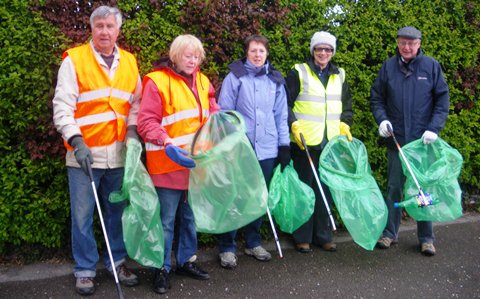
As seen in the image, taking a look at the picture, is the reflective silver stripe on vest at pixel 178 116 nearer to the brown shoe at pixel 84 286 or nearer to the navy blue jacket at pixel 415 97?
the brown shoe at pixel 84 286

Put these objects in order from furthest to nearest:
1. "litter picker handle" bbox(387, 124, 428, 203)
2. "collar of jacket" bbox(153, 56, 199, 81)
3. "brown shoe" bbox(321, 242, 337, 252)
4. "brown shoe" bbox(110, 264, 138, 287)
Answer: "brown shoe" bbox(321, 242, 337, 252) → "litter picker handle" bbox(387, 124, 428, 203) → "brown shoe" bbox(110, 264, 138, 287) → "collar of jacket" bbox(153, 56, 199, 81)

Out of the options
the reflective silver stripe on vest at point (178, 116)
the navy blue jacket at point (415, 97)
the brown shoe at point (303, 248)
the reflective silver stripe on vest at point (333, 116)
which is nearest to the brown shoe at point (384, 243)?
the brown shoe at point (303, 248)

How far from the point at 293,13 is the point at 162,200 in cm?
232

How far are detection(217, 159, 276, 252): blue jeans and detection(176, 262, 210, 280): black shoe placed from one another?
0.36 metres

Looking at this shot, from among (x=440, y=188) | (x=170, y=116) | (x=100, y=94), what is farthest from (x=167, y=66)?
(x=440, y=188)

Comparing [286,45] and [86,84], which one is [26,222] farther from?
[286,45]

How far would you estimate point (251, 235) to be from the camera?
4.39 meters

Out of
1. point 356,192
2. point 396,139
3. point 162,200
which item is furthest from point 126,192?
point 396,139

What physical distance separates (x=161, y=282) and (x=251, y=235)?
1.04m

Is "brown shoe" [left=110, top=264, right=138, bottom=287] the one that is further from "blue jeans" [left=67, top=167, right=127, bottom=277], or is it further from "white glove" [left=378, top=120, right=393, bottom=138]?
"white glove" [left=378, top=120, right=393, bottom=138]

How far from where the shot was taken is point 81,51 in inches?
135

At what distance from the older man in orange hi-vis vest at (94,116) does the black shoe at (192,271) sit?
0.71m

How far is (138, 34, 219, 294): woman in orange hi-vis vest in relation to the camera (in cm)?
346

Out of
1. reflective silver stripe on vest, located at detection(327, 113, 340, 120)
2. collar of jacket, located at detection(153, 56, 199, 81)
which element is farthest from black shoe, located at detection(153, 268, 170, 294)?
reflective silver stripe on vest, located at detection(327, 113, 340, 120)
